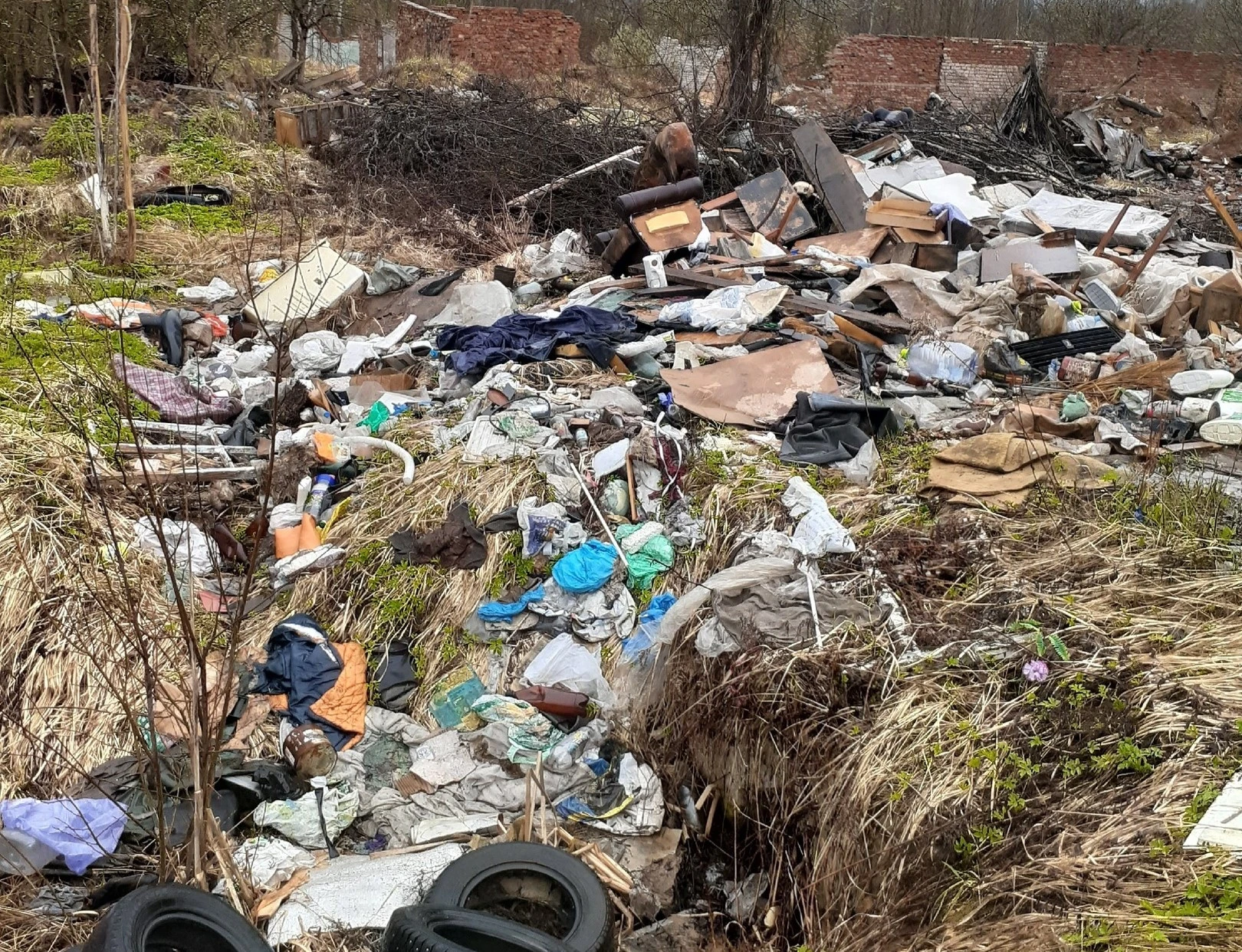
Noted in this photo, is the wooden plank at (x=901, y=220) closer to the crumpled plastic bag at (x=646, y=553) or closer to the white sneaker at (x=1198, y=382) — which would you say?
the white sneaker at (x=1198, y=382)

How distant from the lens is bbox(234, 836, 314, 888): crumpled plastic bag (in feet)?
10.6

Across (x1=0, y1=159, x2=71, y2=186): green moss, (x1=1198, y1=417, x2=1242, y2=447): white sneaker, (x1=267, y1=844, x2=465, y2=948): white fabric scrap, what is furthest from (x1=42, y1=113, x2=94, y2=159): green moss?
(x1=1198, y1=417, x2=1242, y2=447): white sneaker

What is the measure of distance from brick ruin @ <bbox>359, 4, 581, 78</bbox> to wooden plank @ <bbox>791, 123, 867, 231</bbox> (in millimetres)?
10455

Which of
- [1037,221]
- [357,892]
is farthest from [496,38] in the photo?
[357,892]

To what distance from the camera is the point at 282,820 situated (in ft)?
11.6

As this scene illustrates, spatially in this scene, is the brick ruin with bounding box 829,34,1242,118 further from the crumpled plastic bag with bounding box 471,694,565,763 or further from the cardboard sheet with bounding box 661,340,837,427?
the crumpled plastic bag with bounding box 471,694,565,763

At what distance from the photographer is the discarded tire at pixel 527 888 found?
2965 mm

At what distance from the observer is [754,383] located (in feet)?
18.1

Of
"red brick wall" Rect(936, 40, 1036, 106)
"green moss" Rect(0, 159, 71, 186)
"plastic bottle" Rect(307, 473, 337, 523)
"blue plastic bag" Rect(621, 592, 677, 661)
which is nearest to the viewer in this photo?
"blue plastic bag" Rect(621, 592, 677, 661)

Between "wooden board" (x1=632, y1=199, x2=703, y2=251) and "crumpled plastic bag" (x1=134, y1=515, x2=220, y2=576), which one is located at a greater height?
"wooden board" (x1=632, y1=199, x2=703, y2=251)

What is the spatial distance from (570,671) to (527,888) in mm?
1154

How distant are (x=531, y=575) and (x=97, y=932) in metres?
2.45

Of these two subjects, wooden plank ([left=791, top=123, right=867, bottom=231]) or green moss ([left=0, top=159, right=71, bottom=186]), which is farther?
green moss ([left=0, top=159, right=71, bottom=186])

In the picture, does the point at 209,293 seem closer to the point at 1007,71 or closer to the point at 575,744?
the point at 575,744
